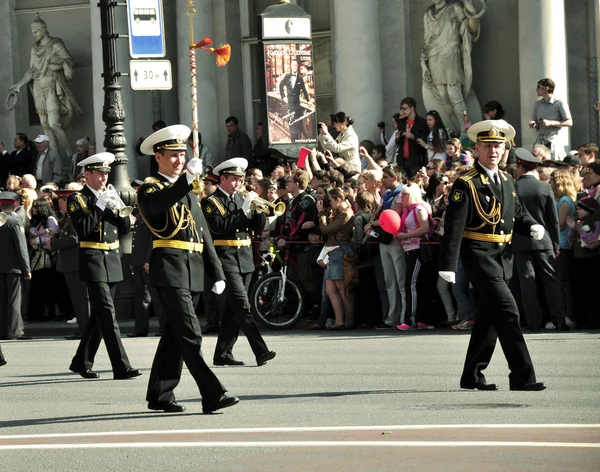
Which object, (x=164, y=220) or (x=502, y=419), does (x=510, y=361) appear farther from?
(x=164, y=220)

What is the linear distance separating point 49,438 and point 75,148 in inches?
855

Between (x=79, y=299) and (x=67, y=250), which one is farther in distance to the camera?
(x=67, y=250)

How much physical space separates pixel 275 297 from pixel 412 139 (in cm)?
480

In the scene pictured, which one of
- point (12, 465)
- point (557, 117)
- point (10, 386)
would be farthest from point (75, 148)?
point (12, 465)

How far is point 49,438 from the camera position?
10734 millimetres

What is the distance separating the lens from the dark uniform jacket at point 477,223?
12266 mm

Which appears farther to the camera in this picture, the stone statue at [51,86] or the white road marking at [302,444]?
the stone statue at [51,86]

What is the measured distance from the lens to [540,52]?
24.0 meters

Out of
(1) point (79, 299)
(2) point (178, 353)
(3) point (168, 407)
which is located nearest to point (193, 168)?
(2) point (178, 353)

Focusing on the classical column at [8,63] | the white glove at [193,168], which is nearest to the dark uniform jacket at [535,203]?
the white glove at [193,168]

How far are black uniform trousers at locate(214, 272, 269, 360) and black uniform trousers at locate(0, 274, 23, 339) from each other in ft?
18.9

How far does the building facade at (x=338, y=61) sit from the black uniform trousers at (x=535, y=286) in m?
6.24

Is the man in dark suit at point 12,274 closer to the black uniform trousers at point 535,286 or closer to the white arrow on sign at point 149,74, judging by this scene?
the white arrow on sign at point 149,74

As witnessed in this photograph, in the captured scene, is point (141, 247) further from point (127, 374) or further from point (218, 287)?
point (218, 287)
